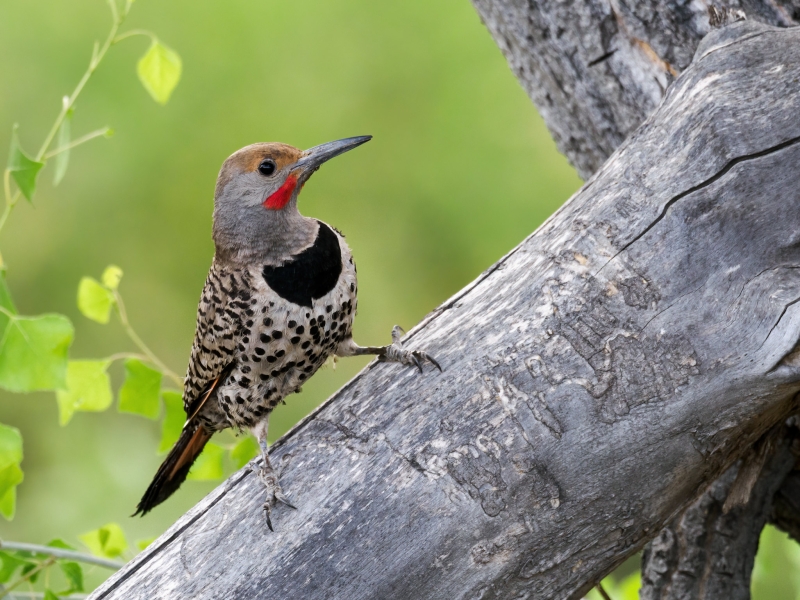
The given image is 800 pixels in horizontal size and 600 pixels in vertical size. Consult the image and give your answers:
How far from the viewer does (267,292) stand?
203cm

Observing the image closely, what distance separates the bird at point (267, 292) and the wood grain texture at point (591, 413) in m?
0.31

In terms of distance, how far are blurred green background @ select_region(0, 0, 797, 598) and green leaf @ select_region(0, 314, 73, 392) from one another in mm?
2676

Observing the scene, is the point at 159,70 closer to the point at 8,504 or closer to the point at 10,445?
the point at 10,445

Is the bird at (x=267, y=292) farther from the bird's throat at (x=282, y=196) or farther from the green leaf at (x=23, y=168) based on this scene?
the green leaf at (x=23, y=168)

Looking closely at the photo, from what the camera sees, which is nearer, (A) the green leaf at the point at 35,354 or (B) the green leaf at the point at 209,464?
(A) the green leaf at the point at 35,354

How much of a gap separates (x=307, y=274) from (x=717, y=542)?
1.25 meters

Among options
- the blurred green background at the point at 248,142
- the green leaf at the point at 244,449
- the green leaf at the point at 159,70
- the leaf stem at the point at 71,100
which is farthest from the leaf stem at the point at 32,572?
the blurred green background at the point at 248,142

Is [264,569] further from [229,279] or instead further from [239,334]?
[229,279]

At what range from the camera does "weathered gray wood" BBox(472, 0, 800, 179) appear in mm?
2059

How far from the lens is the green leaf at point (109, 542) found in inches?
87.9

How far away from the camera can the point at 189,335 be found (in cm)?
453

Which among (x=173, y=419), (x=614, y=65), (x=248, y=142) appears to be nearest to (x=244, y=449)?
(x=173, y=419)

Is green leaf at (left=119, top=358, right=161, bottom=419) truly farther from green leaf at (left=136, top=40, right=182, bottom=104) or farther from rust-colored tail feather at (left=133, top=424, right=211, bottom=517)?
green leaf at (left=136, top=40, right=182, bottom=104)

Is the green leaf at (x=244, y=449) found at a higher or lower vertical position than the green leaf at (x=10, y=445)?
lower
